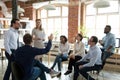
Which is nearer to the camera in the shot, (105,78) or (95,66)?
(95,66)

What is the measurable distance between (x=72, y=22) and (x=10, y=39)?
19.2 feet

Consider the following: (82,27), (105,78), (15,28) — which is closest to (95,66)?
(105,78)

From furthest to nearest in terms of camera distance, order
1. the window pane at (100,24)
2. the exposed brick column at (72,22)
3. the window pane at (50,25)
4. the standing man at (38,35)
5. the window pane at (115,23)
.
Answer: the window pane at (50,25), the exposed brick column at (72,22), the window pane at (100,24), the window pane at (115,23), the standing man at (38,35)

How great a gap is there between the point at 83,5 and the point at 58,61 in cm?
426

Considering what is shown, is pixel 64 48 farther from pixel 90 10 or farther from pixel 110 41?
pixel 90 10

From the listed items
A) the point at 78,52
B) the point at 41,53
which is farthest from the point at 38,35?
the point at 41,53

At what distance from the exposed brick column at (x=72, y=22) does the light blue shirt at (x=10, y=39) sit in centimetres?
560

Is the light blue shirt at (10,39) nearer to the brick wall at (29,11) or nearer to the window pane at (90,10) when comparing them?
Answer: the window pane at (90,10)

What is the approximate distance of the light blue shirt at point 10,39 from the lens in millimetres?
4316

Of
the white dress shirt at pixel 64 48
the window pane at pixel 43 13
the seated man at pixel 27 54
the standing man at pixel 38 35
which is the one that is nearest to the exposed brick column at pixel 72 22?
the window pane at pixel 43 13

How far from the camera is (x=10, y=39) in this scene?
4.39 meters

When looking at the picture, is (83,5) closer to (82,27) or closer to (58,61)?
(82,27)

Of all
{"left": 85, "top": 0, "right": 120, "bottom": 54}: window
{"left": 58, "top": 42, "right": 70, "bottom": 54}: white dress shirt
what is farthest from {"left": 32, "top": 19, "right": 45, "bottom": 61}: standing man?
{"left": 85, "top": 0, "right": 120, "bottom": 54}: window

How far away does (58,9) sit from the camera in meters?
11.5
